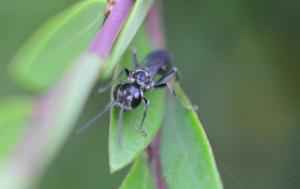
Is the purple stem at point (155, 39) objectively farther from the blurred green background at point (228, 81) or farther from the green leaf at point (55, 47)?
the blurred green background at point (228, 81)

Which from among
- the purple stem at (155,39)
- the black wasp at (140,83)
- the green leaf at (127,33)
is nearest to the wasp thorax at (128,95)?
the black wasp at (140,83)

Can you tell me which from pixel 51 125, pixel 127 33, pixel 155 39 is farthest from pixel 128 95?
Answer: pixel 51 125

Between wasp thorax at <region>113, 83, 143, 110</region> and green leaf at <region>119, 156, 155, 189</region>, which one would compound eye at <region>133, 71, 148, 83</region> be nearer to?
wasp thorax at <region>113, 83, 143, 110</region>

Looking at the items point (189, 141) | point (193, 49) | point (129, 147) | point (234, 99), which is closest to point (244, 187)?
point (234, 99)

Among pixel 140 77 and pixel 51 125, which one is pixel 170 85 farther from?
pixel 51 125

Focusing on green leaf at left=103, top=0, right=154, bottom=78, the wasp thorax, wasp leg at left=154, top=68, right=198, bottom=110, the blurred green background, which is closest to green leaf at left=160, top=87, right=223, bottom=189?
wasp leg at left=154, top=68, right=198, bottom=110

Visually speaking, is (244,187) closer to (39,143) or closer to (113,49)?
(113,49)
